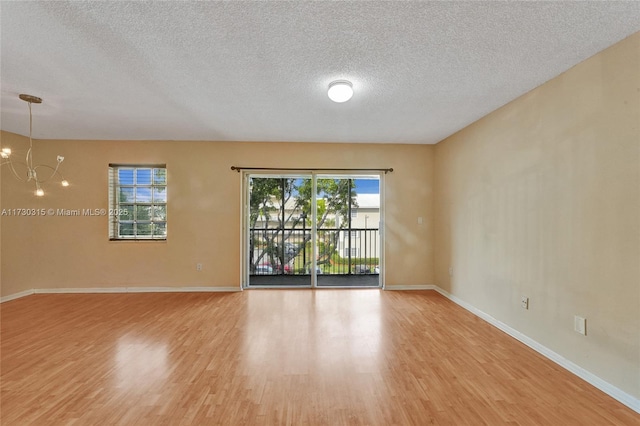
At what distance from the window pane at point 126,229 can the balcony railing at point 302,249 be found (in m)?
1.85

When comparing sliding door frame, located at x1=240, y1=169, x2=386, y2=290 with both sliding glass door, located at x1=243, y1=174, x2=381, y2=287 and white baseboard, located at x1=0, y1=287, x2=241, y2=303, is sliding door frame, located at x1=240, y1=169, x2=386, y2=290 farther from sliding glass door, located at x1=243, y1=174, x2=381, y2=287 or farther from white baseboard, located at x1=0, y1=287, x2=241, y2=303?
white baseboard, located at x1=0, y1=287, x2=241, y2=303

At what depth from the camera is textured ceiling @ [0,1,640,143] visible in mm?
1670

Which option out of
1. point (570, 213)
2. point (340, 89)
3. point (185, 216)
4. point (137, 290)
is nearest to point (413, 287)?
point (570, 213)

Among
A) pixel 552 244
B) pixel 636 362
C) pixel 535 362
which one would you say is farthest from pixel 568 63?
pixel 535 362

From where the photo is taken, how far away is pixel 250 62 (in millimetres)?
2207

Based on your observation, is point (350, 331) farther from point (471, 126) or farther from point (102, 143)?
point (102, 143)

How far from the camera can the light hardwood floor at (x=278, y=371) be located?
1775mm

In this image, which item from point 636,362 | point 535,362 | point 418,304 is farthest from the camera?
point 418,304

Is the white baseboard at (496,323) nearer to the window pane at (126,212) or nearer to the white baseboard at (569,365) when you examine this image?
the white baseboard at (569,365)

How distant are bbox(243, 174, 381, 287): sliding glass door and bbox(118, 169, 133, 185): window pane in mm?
1824

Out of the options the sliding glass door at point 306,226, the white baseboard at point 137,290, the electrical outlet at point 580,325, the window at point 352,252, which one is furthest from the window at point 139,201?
the electrical outlet at point 580,325

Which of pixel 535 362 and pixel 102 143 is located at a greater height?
pixel 102 143

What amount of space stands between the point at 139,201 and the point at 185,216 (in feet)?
2.65

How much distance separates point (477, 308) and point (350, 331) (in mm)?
1701
